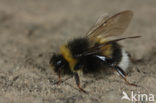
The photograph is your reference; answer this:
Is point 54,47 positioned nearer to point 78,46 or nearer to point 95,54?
point 78,46

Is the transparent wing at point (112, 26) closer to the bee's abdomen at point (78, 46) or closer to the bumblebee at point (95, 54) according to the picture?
the bumblebee at point (95, 54)

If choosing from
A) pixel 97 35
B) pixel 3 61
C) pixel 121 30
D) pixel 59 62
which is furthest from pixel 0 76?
pixel 121 30

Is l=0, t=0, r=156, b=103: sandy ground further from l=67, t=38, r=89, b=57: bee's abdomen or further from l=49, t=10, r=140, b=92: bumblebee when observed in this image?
l=67, t=38, r=89, b=57: bee's abdomen

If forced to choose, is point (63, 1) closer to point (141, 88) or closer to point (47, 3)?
point (47, 3)

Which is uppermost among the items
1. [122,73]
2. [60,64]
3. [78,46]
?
[78,46]

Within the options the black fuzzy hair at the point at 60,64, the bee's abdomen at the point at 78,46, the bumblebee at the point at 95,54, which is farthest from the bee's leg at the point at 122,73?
the black fuzzy hair at the point at 60,64

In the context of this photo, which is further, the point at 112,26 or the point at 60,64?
the point at 112,26

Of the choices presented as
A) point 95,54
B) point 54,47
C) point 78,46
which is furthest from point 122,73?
point 54,47
